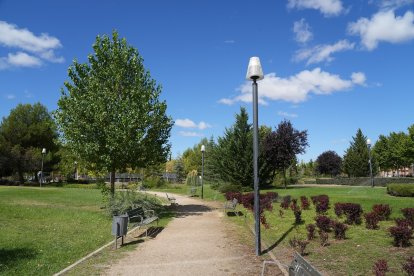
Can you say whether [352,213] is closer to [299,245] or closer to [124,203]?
[299,245]

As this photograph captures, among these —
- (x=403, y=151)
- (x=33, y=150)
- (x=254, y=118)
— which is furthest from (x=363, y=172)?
(x=254, y=118)

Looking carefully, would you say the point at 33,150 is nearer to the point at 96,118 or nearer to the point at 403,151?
the point at 96,118

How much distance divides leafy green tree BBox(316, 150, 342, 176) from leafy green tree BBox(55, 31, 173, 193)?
53.9 meters

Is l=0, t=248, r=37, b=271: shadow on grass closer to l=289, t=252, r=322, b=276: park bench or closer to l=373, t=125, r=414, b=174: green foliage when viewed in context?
l=289, t=252, r=322, b=276: park bench

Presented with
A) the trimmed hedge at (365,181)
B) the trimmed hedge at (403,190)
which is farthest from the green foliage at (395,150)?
the trimmed hedge at (403,190)

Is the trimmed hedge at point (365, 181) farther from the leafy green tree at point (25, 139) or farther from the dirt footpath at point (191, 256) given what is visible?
the leafy green tree at point (25, 139)

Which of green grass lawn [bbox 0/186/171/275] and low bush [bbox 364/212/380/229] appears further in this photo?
low bush [bbox 364/212/380/229]

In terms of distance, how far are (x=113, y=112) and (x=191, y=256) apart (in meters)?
10.2

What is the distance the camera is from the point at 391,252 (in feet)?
26.6

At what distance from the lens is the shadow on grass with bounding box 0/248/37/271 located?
318 inches

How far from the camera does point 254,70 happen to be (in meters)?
9.55

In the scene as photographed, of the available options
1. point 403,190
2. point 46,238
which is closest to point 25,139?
point 46,238

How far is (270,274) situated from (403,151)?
54.9m

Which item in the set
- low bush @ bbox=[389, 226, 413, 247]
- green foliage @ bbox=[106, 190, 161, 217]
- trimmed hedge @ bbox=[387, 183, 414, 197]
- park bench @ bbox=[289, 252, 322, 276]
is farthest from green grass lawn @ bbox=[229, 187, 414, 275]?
trimmed hedge @ bbox=[387, 183, 414, 197]
